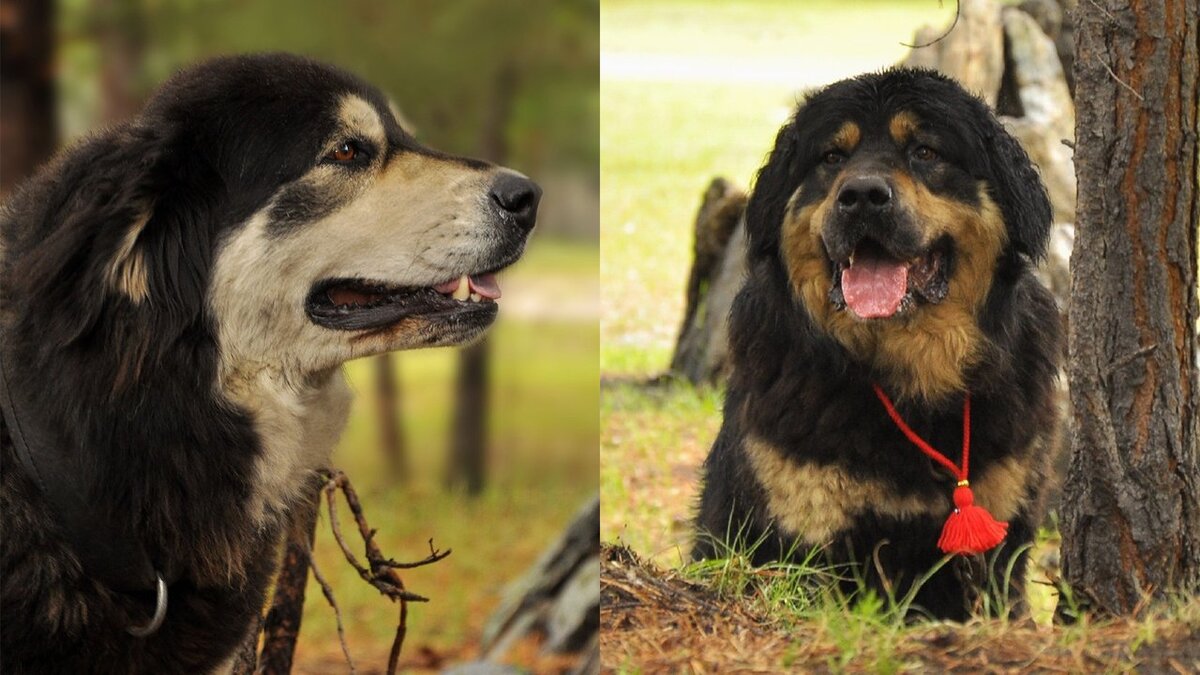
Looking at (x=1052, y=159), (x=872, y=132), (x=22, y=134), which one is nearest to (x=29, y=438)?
(x=872, y=132)

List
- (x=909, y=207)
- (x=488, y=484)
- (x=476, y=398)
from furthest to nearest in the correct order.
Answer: (x=476, y=398)
(x=488, y=484)
(x=909, y=207)

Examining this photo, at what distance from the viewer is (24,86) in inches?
367

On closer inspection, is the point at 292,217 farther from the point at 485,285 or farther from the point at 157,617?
the point at 157,617

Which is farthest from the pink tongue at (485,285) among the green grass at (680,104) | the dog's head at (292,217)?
the green grass at (680,104)

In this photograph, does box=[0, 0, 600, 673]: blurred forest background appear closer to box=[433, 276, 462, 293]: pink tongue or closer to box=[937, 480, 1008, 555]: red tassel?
Answer: box=[433, 276, 462, 293]: pink tongue

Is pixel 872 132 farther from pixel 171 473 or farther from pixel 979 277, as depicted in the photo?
pixel 171 473

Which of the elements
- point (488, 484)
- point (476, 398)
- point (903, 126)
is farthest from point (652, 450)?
point (476, 398)

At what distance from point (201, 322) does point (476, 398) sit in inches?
350

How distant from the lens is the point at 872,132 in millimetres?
3160

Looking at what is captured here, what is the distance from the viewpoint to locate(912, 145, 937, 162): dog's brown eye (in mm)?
3174

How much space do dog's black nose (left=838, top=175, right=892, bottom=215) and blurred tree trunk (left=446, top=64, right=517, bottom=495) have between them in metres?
7.99

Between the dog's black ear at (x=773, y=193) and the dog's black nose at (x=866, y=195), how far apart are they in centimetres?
23

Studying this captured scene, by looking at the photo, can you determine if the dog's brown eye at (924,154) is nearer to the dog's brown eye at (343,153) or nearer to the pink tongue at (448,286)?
the pink tongue at (448,286)

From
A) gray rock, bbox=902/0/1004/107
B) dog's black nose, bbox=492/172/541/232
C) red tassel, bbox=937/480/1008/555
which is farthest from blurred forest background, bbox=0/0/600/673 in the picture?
gray rock, bbox=902/0/1004/107
